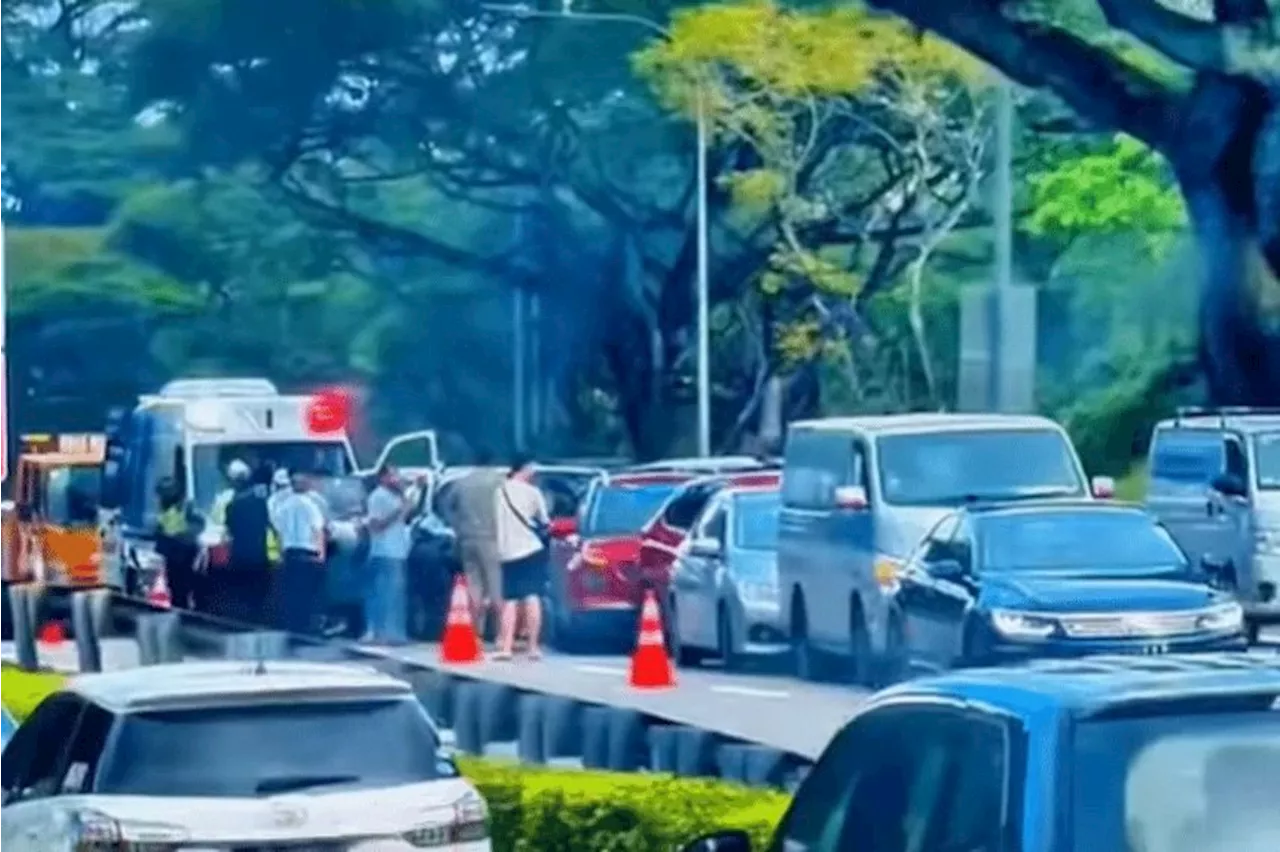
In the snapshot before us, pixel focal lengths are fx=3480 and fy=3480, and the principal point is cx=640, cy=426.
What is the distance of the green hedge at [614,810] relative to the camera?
516 inches

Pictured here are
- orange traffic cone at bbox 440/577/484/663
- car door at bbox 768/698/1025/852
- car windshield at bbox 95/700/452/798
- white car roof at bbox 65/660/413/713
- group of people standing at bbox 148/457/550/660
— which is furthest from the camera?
orange traffic cone at bbox 440/577/484/663

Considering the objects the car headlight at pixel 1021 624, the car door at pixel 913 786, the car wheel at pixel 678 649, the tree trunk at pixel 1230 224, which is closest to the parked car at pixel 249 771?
the car door at pixel 913 786

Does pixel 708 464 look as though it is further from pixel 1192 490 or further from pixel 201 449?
pixel 201 449

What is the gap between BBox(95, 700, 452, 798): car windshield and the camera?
36.6ft

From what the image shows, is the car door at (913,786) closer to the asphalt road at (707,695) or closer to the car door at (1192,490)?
the asphalt road at (707,695)

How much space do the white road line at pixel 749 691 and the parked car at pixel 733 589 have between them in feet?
0.41

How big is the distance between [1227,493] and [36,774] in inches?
235

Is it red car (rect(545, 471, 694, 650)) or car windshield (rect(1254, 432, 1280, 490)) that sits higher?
car windshield (rect(1254, 432, 1280, 490))

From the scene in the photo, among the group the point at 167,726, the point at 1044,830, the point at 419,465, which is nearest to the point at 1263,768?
the point at 1044,830

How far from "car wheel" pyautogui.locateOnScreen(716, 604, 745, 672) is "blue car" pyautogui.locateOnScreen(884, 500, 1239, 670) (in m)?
1.20

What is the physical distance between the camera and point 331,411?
17078 millimetres

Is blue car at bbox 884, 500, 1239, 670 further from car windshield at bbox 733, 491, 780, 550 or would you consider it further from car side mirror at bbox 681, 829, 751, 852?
car side mirror at bbox 681, 829, 751, 852

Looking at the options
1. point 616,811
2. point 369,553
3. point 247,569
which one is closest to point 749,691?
point 369,553

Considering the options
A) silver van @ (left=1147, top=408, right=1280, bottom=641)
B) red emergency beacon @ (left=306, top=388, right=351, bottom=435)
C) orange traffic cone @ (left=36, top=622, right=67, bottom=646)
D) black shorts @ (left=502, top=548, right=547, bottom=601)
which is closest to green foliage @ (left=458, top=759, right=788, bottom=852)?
silver van @ (left=1147, top=408, right=1280, bottom=641)
